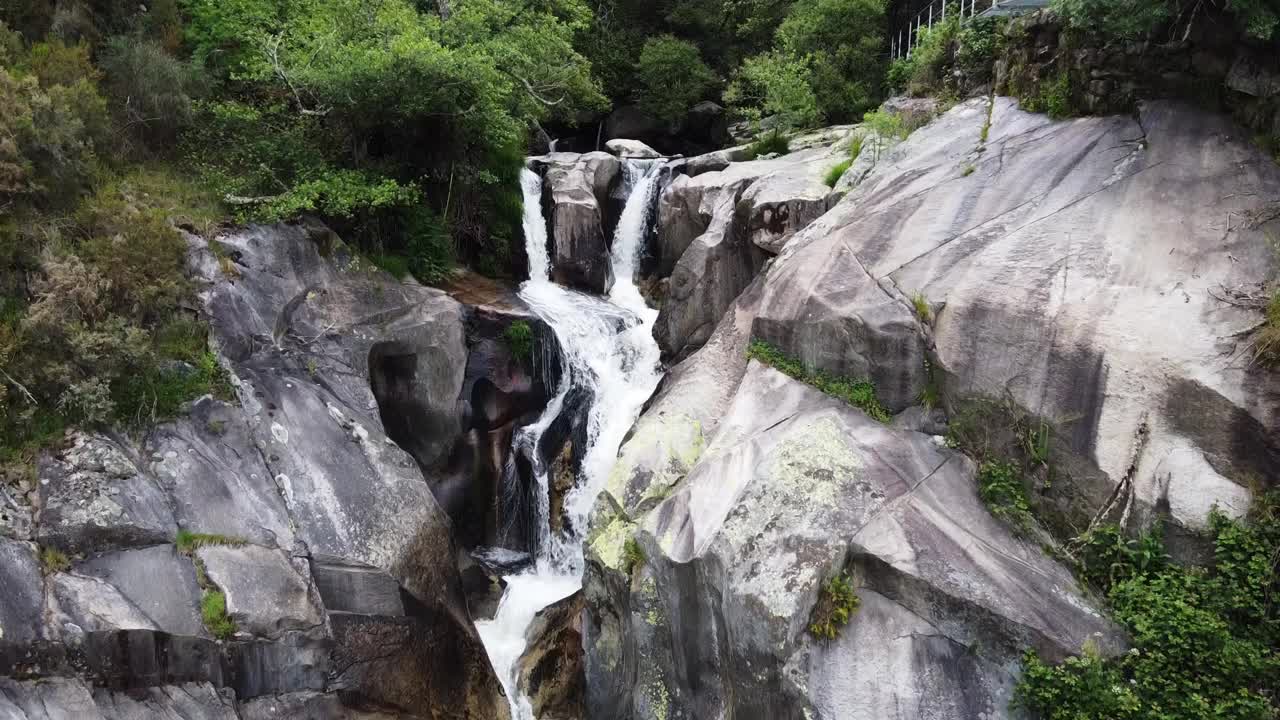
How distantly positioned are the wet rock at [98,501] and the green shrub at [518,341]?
6195 mm

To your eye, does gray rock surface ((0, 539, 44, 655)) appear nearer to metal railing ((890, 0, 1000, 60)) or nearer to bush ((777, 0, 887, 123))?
metal railing ((890, 0, 1000, 60))

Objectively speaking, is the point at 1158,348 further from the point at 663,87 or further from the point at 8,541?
the point at 663,87

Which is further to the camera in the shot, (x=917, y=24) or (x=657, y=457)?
(x=917, y=24)

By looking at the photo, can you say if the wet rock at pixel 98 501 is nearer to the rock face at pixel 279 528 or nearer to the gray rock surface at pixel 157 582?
the rock face at pixel 279 528

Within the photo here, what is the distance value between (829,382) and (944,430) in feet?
5.22

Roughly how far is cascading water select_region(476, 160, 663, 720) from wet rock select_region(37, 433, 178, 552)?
5002 mm

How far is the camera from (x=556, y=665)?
11289mm

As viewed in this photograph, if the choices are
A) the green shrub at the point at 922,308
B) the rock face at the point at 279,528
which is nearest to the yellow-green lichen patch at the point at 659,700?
the rock face at the point at 279,528

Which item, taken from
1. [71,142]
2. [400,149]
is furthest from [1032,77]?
[71,142]

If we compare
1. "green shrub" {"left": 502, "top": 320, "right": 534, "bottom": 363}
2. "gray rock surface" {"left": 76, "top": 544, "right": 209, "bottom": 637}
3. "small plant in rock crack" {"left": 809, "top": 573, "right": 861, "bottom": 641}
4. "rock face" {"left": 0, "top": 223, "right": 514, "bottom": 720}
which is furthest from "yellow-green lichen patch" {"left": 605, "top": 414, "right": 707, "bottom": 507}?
"gray rock surface" {"left": 76, "top": 544, "right": 209, "bottom": 637}

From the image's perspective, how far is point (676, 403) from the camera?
11.6 metres

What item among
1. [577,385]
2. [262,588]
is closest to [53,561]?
[262,588]

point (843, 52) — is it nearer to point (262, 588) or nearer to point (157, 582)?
point (262, 588)

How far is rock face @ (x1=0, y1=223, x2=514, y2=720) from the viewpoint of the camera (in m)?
8.43
